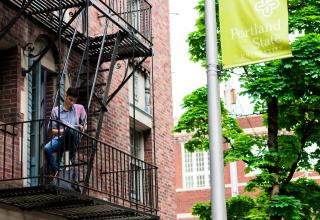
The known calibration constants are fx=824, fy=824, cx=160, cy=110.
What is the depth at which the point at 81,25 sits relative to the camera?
16.5 m

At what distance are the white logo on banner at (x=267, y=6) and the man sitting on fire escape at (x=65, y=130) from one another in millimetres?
3471

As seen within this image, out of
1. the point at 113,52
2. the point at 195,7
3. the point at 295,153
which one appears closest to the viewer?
the point at 113,52

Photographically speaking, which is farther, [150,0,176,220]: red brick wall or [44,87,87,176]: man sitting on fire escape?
[150,0,176,220]: red brick wall

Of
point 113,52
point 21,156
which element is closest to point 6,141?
point 21,156

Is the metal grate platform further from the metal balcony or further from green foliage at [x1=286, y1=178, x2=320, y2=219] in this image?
green foliage at [x1=286, y1=178, x2=320, y2=219]

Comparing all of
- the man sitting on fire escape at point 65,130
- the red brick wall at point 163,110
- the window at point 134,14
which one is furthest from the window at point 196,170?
the man sitting on fire escape at point 65,130

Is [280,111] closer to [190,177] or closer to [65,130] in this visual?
[65,130]

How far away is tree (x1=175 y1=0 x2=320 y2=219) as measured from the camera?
56.7ft

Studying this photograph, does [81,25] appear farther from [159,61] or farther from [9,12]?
[159,61]

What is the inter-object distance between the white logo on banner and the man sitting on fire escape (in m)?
3.47

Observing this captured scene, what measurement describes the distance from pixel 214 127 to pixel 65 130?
314 cm

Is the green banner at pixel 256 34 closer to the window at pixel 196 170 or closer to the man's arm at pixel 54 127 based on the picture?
the man's arm at pixel 54 127

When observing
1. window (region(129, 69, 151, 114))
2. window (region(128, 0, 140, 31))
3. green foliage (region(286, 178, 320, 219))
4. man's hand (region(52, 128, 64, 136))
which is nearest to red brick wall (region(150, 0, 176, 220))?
window (region(129, 69, 151, 114))

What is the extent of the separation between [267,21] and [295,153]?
733 centimetres
